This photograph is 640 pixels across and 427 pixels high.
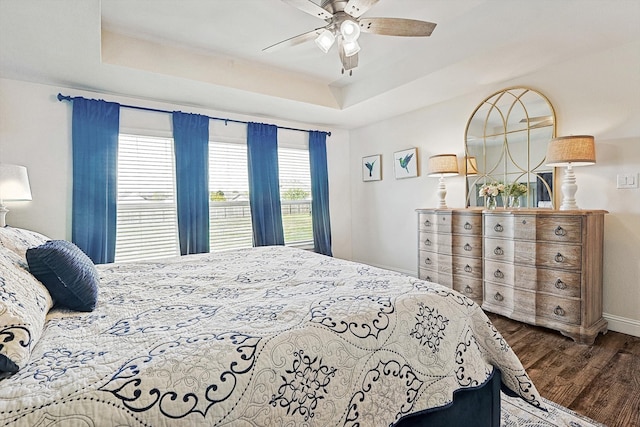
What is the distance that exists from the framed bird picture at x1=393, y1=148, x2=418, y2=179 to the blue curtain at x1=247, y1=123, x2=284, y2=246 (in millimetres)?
1638

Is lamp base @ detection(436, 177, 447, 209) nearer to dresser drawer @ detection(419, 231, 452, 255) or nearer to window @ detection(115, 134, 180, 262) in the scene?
dresser drawer @ detection(419, 231, 452, 255)

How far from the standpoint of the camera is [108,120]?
3143 millimetres

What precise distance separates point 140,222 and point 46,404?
3098mm

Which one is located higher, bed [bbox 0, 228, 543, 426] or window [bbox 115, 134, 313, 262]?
window [bbox 115, 134, 313, 262]

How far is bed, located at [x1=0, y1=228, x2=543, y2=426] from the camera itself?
2.34 ft

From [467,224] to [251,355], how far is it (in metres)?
2.75

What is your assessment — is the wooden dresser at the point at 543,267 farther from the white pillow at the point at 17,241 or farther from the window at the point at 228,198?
the white pillow at the point at 17,241

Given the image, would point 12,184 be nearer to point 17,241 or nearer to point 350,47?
point 17,241

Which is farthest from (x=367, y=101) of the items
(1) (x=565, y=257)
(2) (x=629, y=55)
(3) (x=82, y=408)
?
(3) (x=82, y=408)

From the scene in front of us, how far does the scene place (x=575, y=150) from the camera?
236 cm

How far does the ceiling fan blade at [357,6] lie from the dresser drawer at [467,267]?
2.36 m

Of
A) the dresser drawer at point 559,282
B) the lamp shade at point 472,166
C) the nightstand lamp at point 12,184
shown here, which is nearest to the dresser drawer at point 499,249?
the dresser drawer at point 559,282

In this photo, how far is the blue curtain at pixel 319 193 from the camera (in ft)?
14.9

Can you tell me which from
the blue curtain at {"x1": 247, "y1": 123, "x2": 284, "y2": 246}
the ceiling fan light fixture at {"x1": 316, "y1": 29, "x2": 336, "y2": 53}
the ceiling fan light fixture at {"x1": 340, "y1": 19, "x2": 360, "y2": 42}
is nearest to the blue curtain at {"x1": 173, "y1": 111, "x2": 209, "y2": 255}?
the blue curtain at {"x1": 247, "y1": 123, "x2": 284, "y2": 246}
